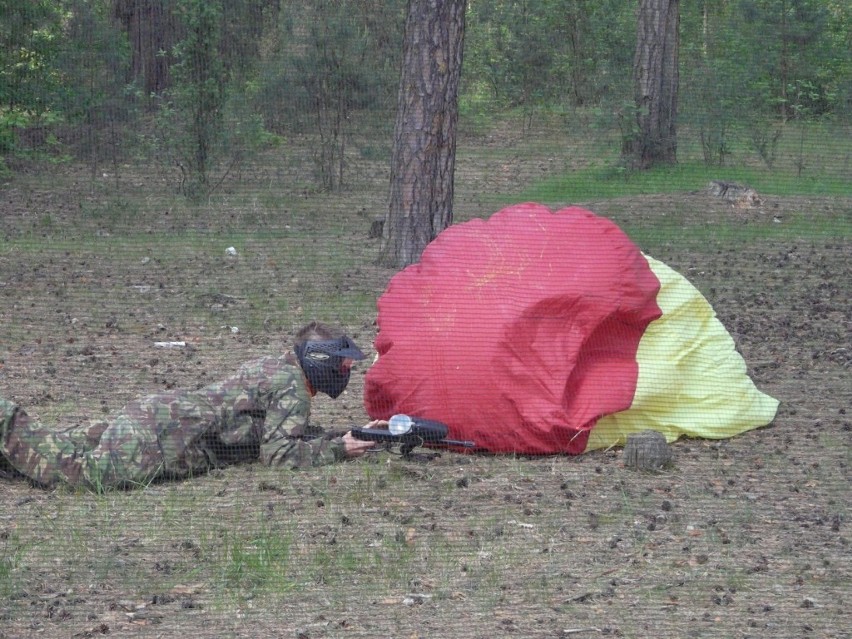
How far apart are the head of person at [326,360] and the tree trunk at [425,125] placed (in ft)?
9.36

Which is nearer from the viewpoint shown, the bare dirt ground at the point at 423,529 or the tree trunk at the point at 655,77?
the bare dirt ground at the point at 423,529

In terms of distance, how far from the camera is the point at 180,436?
3783 millimetres

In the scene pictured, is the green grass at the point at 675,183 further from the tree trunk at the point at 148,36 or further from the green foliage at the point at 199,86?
the tree trunk at the point at 148,36

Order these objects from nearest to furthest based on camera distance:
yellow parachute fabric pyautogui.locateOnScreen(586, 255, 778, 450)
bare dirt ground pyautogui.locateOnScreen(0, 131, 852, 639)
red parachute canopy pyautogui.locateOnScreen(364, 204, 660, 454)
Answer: bare dirt ground pyautogui.locateOnScreen(0, 131, 852, 639) → red parachute canopy pyautogui.locateOnScreen(364, 204, 660, 454) → yellow parachute fabric pyautogui.locateOnScreen(586, 255, 778, 450)

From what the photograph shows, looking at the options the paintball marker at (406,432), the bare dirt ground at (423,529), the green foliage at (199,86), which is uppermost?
the green foliage at (199,86)

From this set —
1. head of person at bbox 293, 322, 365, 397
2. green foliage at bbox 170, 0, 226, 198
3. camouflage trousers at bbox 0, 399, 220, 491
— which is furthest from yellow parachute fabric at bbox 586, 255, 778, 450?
green foliage at bbox 170, 0, 226, 198

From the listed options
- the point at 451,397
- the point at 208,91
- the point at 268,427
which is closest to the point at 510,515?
the point at 451,397

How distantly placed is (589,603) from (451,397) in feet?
4.20

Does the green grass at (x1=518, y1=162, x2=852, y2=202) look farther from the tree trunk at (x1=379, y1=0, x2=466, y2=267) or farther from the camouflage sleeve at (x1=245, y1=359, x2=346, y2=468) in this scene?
the camouflage sleeve at (x1=245, y1=359, x2=346, y2=468)

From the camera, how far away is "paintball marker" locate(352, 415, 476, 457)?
3.77 meters

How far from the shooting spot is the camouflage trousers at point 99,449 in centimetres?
370

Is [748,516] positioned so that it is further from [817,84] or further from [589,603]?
[817,84]

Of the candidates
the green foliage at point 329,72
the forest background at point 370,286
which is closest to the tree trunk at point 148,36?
the forest background at point 370,286

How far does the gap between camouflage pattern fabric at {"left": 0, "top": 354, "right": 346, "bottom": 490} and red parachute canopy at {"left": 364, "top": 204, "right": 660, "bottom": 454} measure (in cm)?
46
